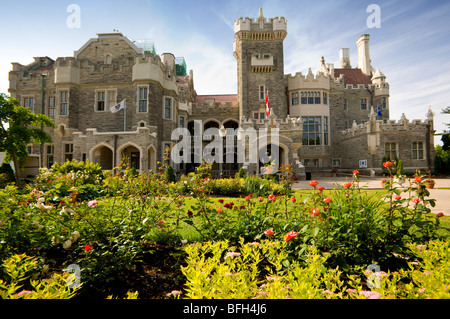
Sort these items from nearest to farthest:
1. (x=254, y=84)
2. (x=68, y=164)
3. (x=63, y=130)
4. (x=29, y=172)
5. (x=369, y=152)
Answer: (x=68, y=164)
(x=29, y=172)
(x=63, y=130)
(x=369, y=152)
(x=254, y=84)

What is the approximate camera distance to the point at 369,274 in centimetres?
204

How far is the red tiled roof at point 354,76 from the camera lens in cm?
2969

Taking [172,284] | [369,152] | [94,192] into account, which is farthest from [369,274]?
[369,152]

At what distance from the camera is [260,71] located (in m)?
24.7

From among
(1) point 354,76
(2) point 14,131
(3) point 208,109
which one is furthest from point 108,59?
(1) point 354,76

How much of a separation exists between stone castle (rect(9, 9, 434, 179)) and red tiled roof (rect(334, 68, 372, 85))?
1792mm

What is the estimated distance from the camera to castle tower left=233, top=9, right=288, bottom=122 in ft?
79.9

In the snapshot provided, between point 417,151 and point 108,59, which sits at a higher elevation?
point 108,59

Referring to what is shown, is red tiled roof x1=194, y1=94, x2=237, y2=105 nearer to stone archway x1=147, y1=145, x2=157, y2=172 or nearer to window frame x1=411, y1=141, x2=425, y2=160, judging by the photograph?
stone archway x1=147, y1=145, x2=157, y2=172

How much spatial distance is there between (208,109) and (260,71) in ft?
23.6

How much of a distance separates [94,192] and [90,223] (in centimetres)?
702

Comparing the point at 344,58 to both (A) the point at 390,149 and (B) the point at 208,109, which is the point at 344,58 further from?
(B) the point at 208,109

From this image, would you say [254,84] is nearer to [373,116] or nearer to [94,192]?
[373,116]

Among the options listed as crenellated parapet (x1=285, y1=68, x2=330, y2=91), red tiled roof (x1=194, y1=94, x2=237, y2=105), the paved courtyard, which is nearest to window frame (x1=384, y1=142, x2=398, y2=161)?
the paved courtyard
